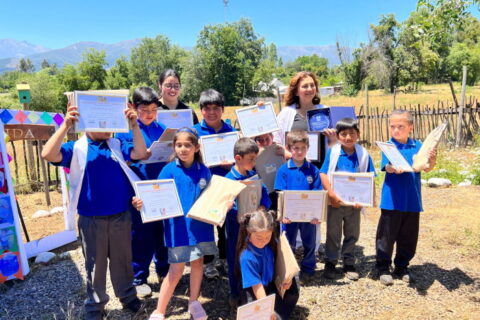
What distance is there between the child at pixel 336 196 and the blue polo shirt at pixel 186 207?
1.38 m

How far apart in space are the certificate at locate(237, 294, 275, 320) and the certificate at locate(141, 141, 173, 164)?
170cm

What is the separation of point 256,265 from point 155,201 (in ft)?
3.30

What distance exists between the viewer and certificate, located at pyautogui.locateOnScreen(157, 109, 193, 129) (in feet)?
12.3

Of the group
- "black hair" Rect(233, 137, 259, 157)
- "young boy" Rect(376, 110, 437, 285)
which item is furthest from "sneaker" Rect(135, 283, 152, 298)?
"young boy" Rect(376, 110, 437, 285)

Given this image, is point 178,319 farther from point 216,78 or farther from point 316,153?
point 216,78

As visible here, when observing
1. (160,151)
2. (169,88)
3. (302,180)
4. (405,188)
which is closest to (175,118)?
A: (169,88)

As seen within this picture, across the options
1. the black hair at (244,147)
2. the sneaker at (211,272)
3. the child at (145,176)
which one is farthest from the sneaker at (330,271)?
the child at (145,176)

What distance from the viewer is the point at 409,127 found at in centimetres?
364

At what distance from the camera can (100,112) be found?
2783mm

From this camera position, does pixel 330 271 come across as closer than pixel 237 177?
No

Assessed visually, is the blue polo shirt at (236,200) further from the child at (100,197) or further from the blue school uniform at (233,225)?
the child at (100,197)

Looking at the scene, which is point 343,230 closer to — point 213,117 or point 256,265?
point 256,265

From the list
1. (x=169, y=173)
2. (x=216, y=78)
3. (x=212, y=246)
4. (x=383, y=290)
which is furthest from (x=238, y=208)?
(x=216, y=78)

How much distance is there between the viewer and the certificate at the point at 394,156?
3479mm
